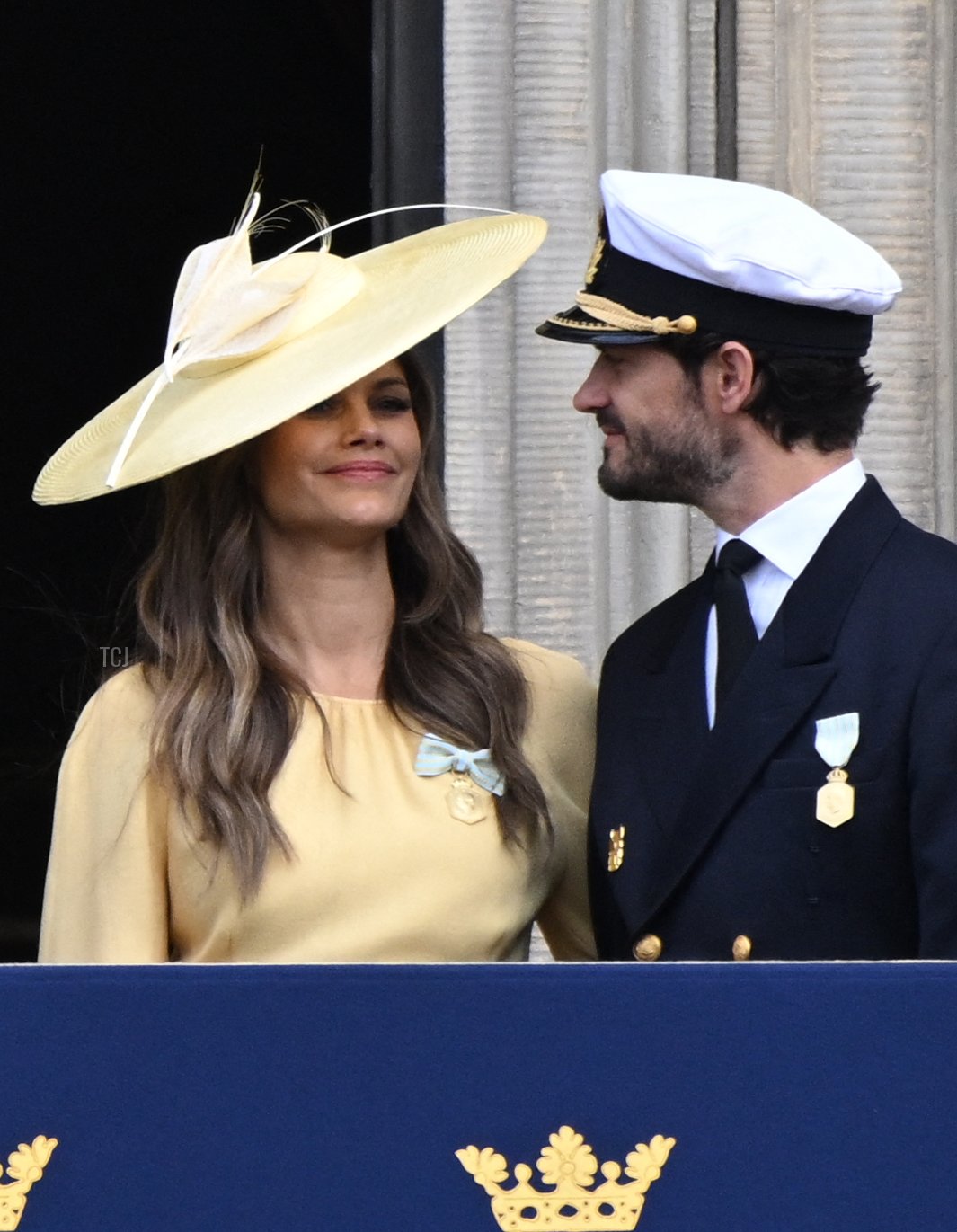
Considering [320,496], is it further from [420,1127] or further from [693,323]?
[420,1127]

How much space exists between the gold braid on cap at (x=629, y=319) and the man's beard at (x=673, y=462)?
93mm

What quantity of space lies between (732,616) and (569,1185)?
0.78m

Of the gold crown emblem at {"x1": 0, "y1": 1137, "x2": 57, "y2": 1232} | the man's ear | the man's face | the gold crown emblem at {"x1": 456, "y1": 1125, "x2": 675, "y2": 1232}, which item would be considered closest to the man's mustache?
the man's face

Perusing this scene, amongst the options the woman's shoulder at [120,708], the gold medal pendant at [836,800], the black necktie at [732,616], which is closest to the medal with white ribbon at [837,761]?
the gold medal pendant at [836,800]

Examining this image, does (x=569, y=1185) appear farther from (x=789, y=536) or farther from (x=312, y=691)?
(x=312, y=691)

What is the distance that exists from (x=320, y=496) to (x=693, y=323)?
501mm

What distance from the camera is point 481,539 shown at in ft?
11.6

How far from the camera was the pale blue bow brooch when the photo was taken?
2.69 meters

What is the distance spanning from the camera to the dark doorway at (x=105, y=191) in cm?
488

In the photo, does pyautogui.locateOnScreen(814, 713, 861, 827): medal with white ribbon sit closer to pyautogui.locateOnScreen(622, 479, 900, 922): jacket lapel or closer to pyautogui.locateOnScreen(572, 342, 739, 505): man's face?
pyautogui.locateOnScreen(622, 479, 900, 922): jacket lapel

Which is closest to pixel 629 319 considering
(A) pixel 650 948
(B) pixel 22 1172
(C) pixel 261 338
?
(C) pixel 261 338

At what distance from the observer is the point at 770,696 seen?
2377 millimetres

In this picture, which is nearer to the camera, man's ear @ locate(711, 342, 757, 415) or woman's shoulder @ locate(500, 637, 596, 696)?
man's ear @ locate(711, 342, 757, 415)

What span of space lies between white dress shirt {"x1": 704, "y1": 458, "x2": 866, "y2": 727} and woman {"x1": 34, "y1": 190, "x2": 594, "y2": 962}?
15.5 inches
